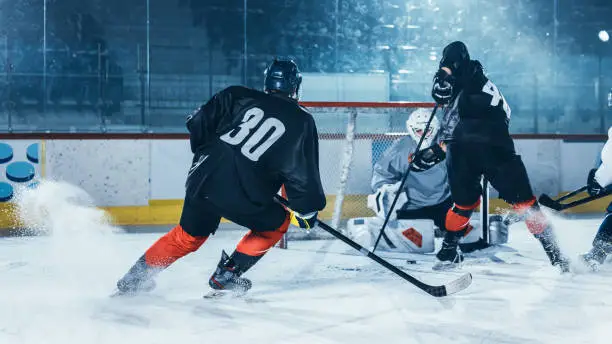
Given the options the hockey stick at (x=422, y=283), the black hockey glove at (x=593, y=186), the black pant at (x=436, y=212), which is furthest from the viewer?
the black pant at (x=436, y=212)

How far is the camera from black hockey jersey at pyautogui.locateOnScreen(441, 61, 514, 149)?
2.88 meters

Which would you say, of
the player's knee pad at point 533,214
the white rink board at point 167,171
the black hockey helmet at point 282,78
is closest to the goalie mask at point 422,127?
the player's knee pad at point 533,214

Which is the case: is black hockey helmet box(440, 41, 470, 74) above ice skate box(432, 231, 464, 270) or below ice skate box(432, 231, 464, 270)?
above

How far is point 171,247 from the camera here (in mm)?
2281

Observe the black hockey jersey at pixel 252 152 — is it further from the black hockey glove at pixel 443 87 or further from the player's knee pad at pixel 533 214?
the player's knee pad at pixel 533 214

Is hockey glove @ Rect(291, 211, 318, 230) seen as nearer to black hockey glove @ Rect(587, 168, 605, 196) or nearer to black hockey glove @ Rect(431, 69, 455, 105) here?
black hockey glove @ Rect(431, 69, 455, 105)

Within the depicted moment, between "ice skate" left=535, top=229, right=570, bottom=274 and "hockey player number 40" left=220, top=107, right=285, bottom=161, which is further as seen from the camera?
"ice skate" left=535, top=229, right=570, bottom=274

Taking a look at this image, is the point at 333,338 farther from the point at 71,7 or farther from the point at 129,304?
the point at 71,7

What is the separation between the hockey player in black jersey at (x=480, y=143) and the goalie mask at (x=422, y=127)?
2.17 ft

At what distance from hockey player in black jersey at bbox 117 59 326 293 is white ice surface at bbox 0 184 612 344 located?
1.01ft

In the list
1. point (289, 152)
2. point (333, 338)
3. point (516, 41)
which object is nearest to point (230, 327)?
point (333, 338)

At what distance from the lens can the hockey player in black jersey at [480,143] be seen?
2838 millimetres

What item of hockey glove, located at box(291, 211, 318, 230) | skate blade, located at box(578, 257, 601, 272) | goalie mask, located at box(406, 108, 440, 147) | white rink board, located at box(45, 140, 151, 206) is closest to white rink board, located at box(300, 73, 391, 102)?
white rink board, located at box(45, 140, 151, 206)

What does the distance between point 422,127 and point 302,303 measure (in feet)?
5.30
